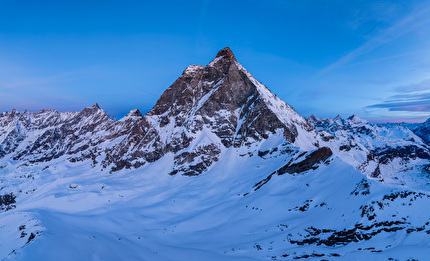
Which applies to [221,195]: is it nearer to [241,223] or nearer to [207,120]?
[241,223]

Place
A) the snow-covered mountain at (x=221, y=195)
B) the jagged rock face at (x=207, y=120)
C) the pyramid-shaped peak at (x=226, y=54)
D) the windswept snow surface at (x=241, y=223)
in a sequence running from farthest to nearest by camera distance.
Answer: the pyramid-shaped peak at (x=226, y=54) → the jagged rock face at (x=207, y=120) → the snow-covered mountain at (x=221, y=195) → the windswept snow surface at (x=241, y=223)

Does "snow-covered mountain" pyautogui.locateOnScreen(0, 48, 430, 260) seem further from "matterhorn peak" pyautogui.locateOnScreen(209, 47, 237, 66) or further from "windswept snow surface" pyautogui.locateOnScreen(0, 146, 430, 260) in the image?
"matterhorn peak" pyautogui.locateOnScreen(209, 47, 237, 66)

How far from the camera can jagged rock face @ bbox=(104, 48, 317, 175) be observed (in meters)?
102

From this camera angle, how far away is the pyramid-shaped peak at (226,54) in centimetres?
12875

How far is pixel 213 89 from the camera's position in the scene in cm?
12206

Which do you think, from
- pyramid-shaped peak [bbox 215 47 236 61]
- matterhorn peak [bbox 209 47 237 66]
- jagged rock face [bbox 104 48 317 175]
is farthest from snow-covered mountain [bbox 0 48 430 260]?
pyramid-shaped peak [bbox 215 47 236 61]

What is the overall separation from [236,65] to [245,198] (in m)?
80.8

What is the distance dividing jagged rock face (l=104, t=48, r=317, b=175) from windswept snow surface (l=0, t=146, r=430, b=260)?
89.8ft

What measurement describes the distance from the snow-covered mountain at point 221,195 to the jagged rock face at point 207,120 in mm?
588

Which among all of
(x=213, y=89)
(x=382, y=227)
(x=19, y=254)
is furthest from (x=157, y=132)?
(x=382, y=227)

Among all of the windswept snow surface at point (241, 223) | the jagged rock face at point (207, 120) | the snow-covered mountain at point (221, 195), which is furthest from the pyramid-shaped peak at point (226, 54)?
the windswept snow surface at point (241, 223)

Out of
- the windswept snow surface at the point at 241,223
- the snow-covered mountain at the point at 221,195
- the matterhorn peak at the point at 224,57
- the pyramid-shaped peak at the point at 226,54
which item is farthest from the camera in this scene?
the pyramid-shaped peak at the point at 226,54

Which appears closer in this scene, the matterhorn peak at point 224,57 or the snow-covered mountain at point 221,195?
the snow-covered mountain at point 221,195

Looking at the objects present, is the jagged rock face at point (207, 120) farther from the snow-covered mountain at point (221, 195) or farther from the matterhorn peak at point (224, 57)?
the snow-covered mountain at point (221, 195)
